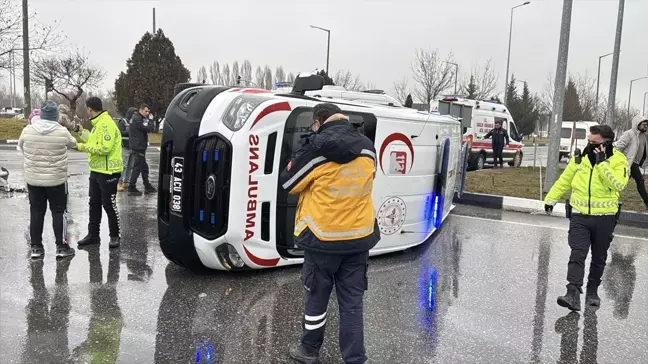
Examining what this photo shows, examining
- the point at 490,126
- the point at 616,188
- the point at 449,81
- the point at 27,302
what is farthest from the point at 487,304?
the point at 449,81

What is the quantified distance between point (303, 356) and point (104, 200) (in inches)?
145

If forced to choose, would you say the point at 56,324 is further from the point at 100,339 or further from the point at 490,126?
the point at 490,126

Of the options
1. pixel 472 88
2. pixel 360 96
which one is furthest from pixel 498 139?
pixel 472 88

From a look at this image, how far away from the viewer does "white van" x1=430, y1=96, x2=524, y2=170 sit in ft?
58.9

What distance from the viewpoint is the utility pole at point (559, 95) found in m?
11.5

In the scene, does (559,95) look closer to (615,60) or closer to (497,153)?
(615,60)

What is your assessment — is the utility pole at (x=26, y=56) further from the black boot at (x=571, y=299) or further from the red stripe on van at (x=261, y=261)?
the black boot at (x=571, y=299)

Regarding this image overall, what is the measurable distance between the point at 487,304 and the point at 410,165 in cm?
185

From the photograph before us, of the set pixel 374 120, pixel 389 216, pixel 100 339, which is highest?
pixel 374 120

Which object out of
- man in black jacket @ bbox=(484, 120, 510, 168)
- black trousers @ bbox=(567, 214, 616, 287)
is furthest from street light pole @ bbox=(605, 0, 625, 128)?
black trousers @ bbox=(567, 214, 616, 287)

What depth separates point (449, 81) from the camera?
121 feet

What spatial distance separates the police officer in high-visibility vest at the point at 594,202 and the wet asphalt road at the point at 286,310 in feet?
1.15

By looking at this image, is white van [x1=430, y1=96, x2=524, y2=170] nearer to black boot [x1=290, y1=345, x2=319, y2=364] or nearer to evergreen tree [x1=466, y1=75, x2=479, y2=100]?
black boot [x1=290, y1=345, x2=319, y2=364]

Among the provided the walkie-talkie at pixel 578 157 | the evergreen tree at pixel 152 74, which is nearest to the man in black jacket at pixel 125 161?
the walkie-talkie at pixel 578 157
